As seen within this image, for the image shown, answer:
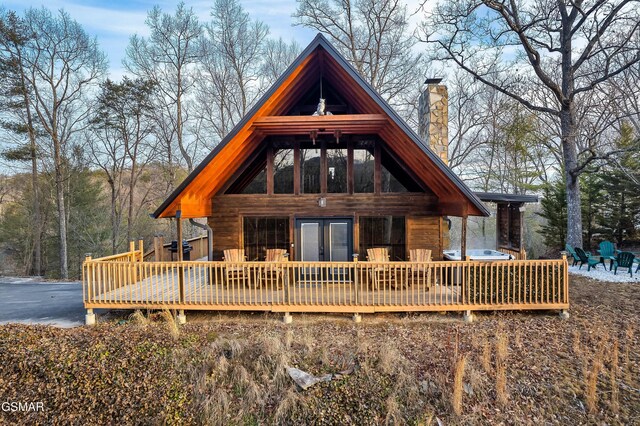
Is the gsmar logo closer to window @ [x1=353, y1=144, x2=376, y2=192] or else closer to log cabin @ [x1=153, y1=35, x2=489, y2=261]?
log cabin @ [x1=153, y1=35, x2=489, y2=261]

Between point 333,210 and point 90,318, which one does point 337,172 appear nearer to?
point 333,210

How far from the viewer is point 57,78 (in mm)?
16141

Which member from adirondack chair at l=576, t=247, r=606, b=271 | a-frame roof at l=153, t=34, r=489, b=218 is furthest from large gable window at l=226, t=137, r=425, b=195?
adirondack chair at l=576, t=247, r=606, b=271

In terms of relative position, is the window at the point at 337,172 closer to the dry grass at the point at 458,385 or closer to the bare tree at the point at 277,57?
the dry grass at the point at 458,385

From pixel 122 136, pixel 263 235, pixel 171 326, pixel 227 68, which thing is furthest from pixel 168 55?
pixel 171 326

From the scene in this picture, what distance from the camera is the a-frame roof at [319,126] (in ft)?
Result: 23.0

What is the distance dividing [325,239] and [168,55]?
1735cm

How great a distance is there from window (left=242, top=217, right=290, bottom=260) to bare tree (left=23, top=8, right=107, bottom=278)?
38.9 feet

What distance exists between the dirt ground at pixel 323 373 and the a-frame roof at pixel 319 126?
9.55 ft

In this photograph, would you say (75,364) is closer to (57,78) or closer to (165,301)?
(165,301)

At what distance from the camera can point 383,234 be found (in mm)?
8789

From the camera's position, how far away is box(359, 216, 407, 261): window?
8.74 meters

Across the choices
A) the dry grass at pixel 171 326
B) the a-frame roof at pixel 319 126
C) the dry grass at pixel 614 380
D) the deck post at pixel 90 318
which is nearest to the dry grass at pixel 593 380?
the dry grass at pixel 614 380

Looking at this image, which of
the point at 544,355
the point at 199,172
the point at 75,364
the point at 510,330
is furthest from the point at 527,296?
the point at 75,364
